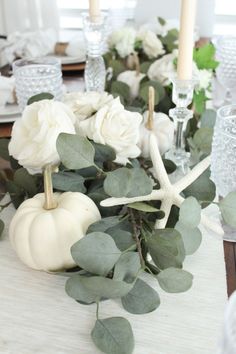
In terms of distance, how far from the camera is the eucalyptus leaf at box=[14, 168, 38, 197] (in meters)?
0.65

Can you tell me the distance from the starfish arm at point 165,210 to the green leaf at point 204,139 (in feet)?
0.62

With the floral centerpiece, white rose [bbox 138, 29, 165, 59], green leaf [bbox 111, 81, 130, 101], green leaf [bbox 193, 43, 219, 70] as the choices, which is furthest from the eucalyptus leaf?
white rose [bbox 138, 29, 165, 59]

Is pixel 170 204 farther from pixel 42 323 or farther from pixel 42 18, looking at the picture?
pixel 42 18

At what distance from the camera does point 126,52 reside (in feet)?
3.71

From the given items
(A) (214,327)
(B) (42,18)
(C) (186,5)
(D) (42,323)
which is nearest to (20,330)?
(D) (42,323)

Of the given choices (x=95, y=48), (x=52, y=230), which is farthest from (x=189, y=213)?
(x=95, y=48)

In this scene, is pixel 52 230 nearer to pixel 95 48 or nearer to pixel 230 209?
pixel 230 209

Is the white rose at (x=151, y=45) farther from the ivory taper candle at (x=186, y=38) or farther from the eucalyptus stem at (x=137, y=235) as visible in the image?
the eucalyptus stem at (x=137, y=235)

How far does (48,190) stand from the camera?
1.79 ft

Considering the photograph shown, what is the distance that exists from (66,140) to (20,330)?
0.66ft

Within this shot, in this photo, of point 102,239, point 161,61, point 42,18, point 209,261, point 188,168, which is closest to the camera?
point 102,239

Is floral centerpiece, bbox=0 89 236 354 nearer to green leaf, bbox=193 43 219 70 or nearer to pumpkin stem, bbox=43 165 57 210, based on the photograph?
pumpkin stem, bbox=43 165 57 210

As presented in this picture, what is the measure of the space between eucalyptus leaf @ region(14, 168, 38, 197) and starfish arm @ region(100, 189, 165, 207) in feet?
0.49

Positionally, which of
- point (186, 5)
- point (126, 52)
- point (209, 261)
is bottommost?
point (209, 261)
